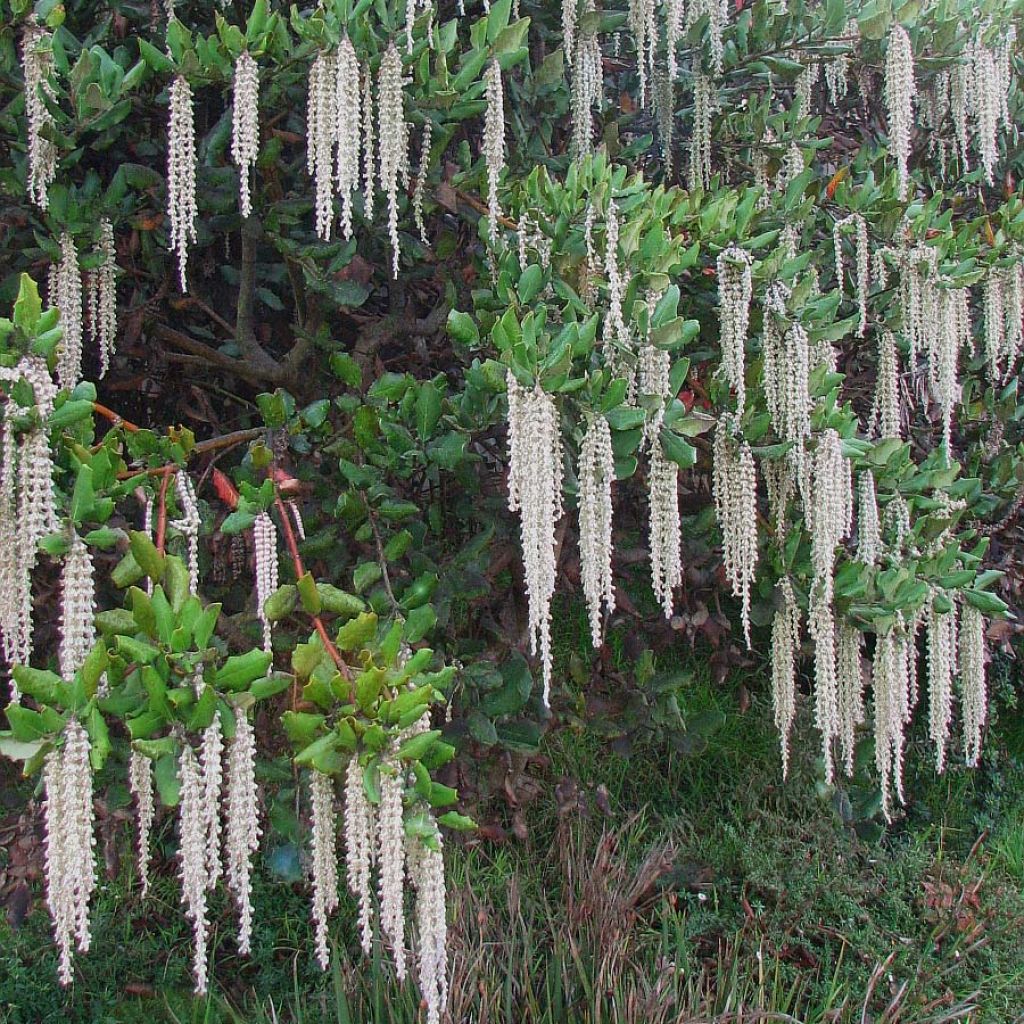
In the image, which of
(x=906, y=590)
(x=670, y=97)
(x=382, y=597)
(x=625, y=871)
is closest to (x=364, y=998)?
(x=625, y=871)

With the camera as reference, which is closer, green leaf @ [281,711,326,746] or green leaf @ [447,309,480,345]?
green leaf @ [281,711,326,746]

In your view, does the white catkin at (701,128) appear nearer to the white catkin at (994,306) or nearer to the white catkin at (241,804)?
the white catkin at (994,306)

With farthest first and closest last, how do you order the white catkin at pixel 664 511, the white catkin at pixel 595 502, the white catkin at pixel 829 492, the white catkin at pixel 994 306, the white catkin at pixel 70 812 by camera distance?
the white catkin at pixel 994 306 → the white catkin at pixel 829 492 → the white catkin at pixel 664 511 → the white catkin at pixel 595 502 → the white catkin at pixel 70 812

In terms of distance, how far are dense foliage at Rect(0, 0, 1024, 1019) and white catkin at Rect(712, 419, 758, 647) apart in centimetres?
1

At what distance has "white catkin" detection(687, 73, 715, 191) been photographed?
3715mm

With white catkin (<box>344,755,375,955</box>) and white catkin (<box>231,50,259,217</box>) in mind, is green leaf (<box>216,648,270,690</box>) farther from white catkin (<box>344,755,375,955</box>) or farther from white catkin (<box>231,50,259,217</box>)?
white catkin (<box>231,50,259,217</box>)

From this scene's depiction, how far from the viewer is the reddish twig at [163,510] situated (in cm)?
228

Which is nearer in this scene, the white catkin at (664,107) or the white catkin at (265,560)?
the white catkin at (265,560)

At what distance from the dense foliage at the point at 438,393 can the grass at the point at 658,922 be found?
1.20 ft

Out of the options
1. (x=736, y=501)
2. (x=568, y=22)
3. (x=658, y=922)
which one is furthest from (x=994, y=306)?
(x=658, y=922)

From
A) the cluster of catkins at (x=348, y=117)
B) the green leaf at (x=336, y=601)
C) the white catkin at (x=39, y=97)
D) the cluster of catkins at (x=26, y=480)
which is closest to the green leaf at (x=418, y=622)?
the green leaf at (x=336, y=601)

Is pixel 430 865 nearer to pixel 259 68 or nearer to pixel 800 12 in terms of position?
pixel 259 68

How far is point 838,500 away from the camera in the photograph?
107 inches

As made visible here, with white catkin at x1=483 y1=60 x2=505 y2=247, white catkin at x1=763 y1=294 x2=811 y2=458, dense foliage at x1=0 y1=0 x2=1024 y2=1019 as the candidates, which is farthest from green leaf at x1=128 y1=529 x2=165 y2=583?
white catkin at x1=763 y1=294 x2=811 y2=458
